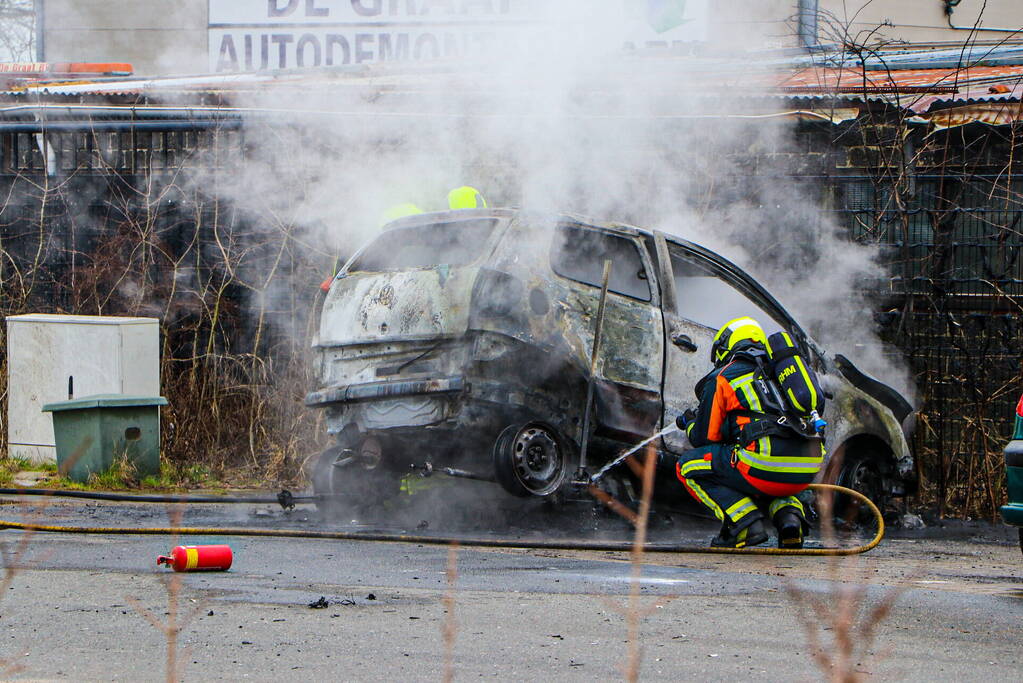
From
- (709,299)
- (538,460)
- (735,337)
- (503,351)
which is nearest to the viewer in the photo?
(735,337)

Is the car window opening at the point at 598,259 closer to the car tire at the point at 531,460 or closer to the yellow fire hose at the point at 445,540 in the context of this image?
the car tire at the point at 531,460

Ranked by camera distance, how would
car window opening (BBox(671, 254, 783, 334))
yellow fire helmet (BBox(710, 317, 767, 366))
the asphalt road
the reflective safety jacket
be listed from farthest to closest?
1. car window opening (BBox(671, 254, 783, 334))
2. yellow fire helmet (BBox(710, 317, 767, 366))
3. the reflective safety jacket
4. the asphalt road

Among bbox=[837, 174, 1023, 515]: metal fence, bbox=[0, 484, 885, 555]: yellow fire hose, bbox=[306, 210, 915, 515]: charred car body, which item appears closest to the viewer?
bbox=[0, 484, 885, 555]: yellow fire hose

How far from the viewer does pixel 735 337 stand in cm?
704

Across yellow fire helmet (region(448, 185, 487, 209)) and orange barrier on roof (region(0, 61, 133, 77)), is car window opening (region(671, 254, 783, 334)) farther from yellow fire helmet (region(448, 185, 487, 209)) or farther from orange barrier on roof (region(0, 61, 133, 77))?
orange barrier on roof (region(0, 61, 133, 77))

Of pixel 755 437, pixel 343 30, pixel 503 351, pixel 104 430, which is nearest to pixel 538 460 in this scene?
pixel 503 351

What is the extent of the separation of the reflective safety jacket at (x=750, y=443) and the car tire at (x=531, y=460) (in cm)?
87

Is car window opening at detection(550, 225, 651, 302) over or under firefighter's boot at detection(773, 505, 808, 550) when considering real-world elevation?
over

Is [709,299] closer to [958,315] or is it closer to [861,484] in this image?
[861,484]

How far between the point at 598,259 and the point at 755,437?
5.01 feet

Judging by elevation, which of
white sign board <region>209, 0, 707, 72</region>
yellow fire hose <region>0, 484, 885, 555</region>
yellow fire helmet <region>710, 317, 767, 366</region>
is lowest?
yellow fire hose <region>0, 484, 885, 555</region>

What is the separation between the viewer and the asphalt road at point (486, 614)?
433cm

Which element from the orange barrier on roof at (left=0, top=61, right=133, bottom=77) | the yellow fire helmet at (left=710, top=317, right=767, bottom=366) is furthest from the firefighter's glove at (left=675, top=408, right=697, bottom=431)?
the orange barrier on roof at (left=0, top=61, right=133, bottom=77)

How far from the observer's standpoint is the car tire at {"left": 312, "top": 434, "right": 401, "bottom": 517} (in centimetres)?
753
